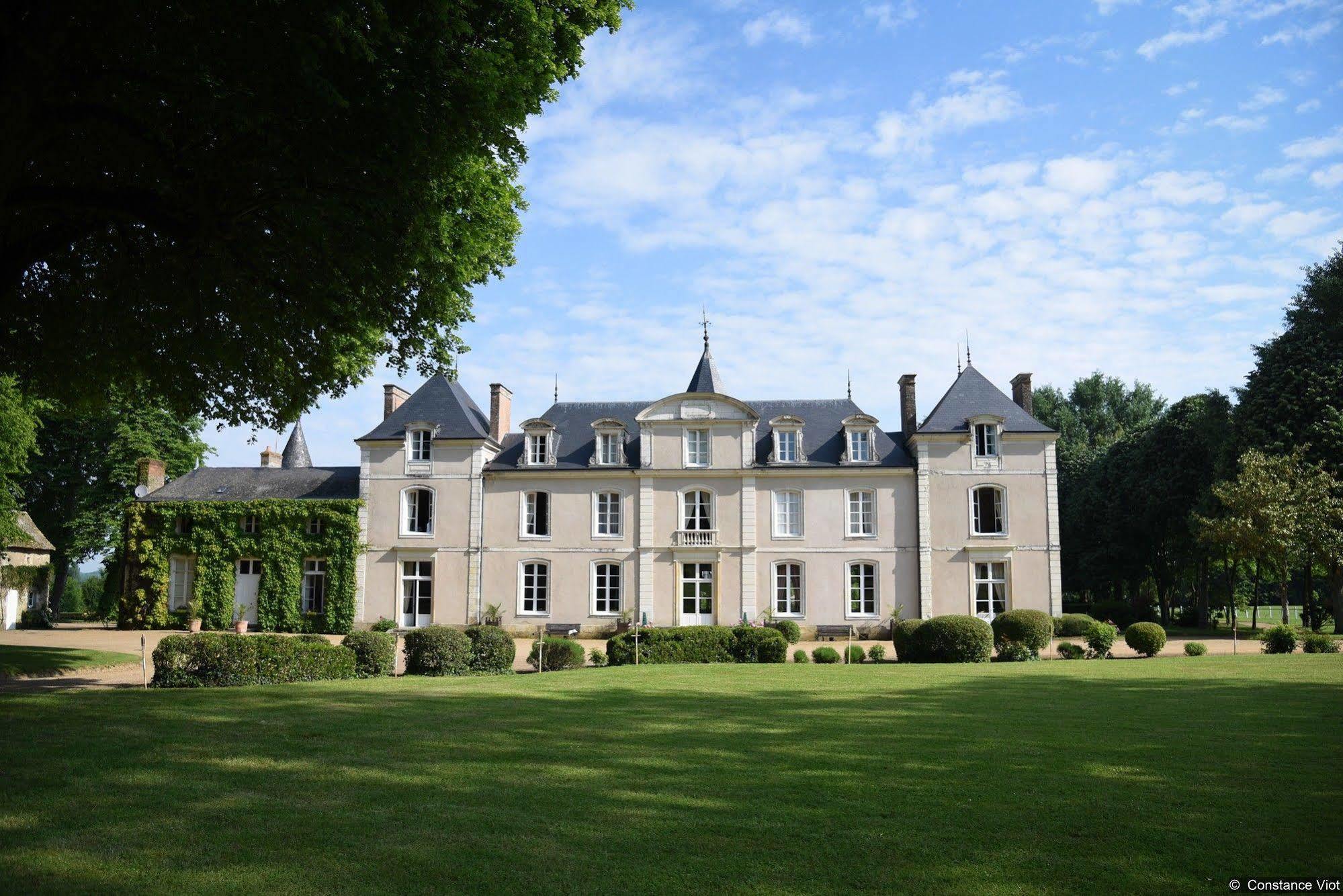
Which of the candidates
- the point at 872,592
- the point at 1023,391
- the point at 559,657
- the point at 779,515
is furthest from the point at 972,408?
the point at 559,657

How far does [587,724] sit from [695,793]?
3.15 m

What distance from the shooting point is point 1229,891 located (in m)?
4.61

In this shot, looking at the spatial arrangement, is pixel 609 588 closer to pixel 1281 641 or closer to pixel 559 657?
pixel 559 657

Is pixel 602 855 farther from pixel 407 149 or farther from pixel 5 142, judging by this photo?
pixel 5 142

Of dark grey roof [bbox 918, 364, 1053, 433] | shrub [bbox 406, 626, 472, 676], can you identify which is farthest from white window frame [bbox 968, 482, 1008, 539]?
shrub [bbox 406, 626, 472, 676]

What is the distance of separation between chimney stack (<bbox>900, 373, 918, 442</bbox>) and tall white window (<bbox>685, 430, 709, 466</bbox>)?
6.54 m

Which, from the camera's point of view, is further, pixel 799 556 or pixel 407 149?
pixel 799 556

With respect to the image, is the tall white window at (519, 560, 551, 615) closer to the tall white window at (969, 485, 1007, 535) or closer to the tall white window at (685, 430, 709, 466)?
the tall white window at (685, 430, 709, 466)

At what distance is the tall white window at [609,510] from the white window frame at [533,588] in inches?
82.1

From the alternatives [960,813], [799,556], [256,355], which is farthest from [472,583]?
[960,813]

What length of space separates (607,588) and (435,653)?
13.5 metres

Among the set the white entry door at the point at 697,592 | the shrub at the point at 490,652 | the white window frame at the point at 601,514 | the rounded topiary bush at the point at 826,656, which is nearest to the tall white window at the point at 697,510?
the white entry door at the point at 697,592

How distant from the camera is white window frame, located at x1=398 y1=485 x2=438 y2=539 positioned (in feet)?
95.6

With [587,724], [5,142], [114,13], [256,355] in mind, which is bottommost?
[587,724]
